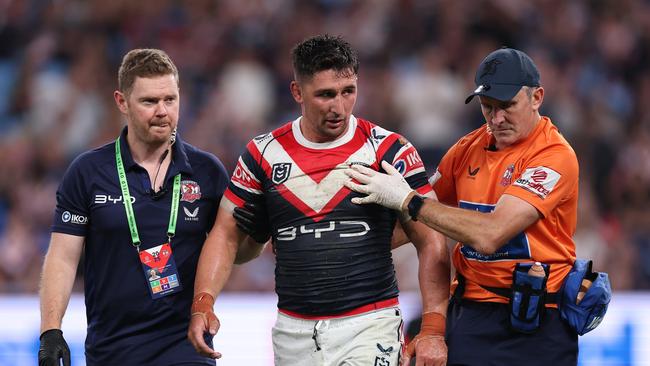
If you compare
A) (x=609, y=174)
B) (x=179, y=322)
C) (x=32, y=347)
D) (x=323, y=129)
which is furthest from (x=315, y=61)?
(x=609, y=174)

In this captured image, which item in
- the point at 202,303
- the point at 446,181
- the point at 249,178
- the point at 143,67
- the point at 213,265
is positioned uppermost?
the point at 143,67

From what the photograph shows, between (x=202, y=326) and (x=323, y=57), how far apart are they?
4.90 feet

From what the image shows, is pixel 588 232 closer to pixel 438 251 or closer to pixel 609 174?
pixel 609 174

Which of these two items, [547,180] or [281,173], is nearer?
[547,180]

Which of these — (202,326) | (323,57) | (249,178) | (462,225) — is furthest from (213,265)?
(462,225)

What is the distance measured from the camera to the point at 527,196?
5.82 meters

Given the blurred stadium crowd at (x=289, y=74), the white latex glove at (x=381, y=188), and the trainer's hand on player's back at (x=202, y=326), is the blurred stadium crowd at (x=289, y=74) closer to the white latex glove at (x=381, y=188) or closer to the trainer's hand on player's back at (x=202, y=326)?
the trainer's hand on player's back at (x=202, y=326)

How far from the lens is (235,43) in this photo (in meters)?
13.2

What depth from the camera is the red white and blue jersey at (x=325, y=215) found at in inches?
233

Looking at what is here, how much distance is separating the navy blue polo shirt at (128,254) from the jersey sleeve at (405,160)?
3.48 ft

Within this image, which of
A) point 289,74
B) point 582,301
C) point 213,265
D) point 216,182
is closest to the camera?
point 582,301

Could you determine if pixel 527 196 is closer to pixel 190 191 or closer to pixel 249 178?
pixel 249 178

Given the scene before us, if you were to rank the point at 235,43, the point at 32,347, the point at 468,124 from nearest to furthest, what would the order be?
the point at 32,347, the point at 468,124, the point at 235,43

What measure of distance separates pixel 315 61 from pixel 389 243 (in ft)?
3.32
